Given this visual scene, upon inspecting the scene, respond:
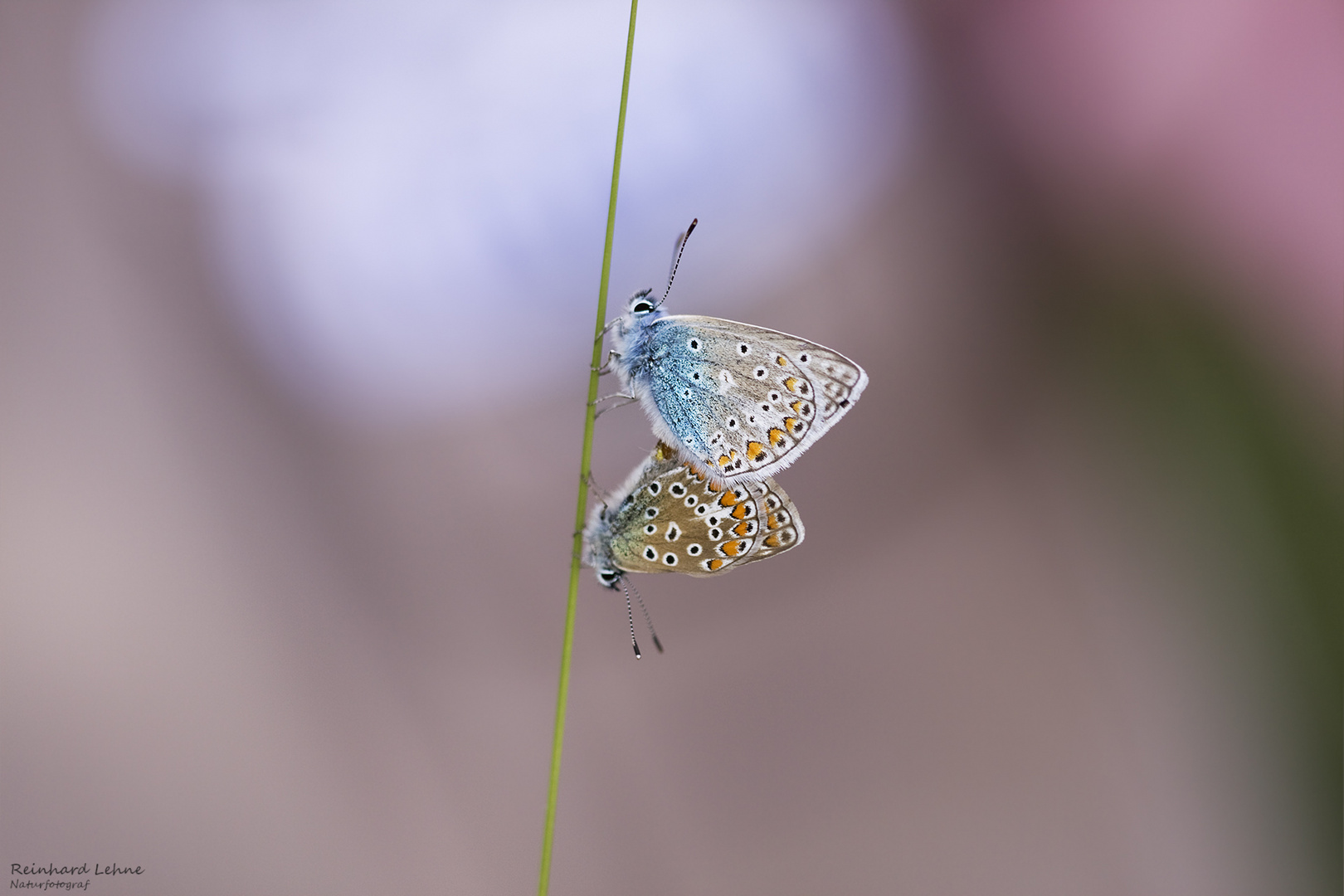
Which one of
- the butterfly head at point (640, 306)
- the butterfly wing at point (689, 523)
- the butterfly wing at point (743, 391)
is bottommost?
the butterfly wing at point (689, 523)

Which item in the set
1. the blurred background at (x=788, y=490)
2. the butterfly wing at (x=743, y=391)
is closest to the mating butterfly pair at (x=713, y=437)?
the butterfly wing at (x=743, y=391)

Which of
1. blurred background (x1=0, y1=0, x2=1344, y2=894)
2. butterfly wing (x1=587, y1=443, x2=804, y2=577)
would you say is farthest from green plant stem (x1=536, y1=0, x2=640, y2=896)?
blurred background (x1=0, y1=0, x2=1344, y2=894)

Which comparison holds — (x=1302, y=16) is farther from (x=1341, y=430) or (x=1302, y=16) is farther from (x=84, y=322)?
(x=84, y=322)

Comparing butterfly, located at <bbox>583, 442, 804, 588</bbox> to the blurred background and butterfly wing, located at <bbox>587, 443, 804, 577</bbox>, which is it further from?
the blurred background

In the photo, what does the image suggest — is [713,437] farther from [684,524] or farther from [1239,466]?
[1239,466]

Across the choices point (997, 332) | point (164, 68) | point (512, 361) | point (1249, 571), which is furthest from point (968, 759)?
point (164, 68)

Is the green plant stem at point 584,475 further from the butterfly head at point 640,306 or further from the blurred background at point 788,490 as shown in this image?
the blurred background at point 788,490
